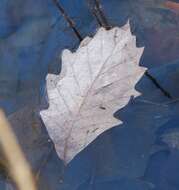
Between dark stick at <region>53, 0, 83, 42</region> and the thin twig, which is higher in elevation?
dark stick at <region>53, 0, 83, 42</region>

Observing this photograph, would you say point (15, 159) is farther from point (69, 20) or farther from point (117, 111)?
point (69, 20)

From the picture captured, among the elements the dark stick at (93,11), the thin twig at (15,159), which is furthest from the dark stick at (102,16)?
the thin twig at (15,159)

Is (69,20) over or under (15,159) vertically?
over

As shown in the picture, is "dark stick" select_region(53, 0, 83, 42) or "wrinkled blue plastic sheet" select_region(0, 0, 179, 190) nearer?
"wrinkled blue plastic sheet" select_region(0, 0, 179, 190)

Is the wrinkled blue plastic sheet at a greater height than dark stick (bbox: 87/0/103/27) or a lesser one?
lesser

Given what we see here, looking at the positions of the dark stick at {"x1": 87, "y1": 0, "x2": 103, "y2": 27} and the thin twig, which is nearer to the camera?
the thin twig

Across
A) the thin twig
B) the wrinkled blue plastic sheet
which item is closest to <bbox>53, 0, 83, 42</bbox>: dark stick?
the wrinkled blue plastic sheet

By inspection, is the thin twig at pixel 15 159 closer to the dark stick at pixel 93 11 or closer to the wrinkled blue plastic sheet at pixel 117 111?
the wrinkled blue plastic sheet at pixel 117 111

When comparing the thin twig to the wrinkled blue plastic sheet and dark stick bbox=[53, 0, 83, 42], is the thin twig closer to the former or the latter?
the wrinkled blue plastic sheet

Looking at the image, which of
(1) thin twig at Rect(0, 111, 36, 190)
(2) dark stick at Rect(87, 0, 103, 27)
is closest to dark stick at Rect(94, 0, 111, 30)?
(2) dark stick at Rect(87, 0, 103, 27)

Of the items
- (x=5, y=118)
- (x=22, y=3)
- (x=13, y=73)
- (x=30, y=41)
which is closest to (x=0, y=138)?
(x=5, y=118)

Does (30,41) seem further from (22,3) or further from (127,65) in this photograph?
(127,65)

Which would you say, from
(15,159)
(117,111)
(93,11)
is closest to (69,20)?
(93,11)
